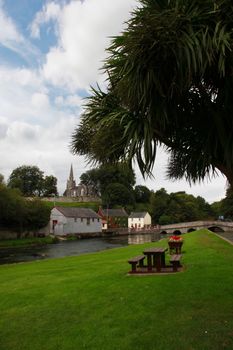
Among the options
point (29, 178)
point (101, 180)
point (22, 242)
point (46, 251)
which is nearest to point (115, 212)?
point (101, 180)

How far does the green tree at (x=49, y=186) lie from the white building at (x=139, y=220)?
36714 millimetres

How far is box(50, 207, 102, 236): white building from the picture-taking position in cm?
8219

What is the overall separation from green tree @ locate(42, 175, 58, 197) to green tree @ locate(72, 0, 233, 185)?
5483 inches

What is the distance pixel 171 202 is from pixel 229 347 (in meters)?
113

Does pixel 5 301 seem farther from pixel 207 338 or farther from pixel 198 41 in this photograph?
pixel 198 41

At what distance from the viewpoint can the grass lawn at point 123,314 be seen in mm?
6570

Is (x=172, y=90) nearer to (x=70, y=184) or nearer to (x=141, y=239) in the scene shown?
(x=141, y=239)

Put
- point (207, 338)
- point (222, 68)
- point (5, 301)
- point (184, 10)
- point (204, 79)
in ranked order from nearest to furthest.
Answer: point (222, 68), point (184, 10), point (207, 338), point (204, 79), point (5, 301)

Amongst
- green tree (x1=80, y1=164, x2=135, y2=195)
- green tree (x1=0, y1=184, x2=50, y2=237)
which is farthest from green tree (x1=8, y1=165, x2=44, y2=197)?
green tree (x1=0, y1=184, x2=50, y2=237)

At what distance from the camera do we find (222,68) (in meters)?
5.62

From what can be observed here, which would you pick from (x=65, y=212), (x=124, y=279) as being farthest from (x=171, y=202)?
(x=124, y=279)

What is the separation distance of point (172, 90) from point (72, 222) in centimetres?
8051

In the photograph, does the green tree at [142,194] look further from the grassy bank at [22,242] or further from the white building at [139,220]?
the grassy bank at [22,242]

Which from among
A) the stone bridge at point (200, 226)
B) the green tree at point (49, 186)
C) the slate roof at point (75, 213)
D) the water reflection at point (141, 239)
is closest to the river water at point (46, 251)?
the water reflection at point (141, 239)
